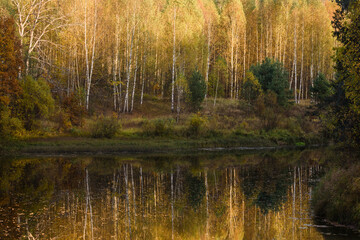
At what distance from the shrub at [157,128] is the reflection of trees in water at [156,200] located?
9.07 metres

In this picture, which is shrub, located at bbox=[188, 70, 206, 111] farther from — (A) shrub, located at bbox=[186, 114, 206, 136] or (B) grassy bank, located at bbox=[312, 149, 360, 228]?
(B) grassy bank, located at bbox=[312, 149, 360, 228]

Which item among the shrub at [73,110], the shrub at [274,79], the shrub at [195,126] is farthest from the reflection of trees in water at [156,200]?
the shrub at [274,79]

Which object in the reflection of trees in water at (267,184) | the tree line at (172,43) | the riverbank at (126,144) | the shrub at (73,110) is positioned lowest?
the reflection of trees in water at (267,184)

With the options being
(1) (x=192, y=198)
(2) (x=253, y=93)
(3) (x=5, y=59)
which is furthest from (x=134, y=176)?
(2) (x=253, y=93)

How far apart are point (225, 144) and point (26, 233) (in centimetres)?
2851

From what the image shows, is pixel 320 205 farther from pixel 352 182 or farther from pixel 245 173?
pixel 245 173

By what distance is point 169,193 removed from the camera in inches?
690

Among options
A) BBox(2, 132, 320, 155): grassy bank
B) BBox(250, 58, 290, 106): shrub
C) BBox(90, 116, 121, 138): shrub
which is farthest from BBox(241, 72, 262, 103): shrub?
BBox(90, 116, 121, 138): shrub

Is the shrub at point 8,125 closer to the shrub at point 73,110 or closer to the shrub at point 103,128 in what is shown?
the shrub at point 73,110

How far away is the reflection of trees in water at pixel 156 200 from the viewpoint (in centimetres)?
1180

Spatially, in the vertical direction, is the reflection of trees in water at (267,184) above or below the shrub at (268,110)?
below

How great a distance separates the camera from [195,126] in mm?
37812

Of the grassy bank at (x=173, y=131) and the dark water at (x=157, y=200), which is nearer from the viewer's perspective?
the dark water at (x=157, y=200)

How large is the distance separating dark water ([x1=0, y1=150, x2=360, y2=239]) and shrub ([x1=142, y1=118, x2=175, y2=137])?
8.17 meters
